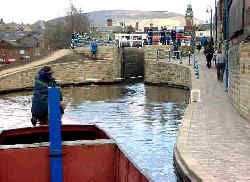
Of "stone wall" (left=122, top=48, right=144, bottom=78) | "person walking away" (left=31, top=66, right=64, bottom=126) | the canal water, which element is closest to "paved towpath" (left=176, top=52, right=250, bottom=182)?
the canal water

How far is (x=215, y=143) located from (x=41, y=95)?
359 cm

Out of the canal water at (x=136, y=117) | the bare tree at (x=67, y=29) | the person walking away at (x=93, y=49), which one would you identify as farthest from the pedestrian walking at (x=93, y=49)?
the bare tree at (x=67, y=29)

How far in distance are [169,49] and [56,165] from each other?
2991 centimetres

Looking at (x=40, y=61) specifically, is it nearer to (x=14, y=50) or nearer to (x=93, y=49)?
(x=93, y=49)

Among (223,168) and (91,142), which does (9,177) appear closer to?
(91,142)

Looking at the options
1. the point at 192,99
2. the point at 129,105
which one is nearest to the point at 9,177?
the point at 192,99

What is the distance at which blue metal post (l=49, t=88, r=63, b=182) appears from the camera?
5824mm

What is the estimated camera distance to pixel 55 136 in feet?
19.4

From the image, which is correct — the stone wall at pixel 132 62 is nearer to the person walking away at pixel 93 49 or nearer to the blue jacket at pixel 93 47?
the person walking away at pixel 93 49

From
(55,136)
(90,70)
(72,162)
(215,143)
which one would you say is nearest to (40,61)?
(90,70)

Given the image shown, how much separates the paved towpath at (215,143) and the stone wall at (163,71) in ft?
40.3

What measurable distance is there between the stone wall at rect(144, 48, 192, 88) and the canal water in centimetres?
99

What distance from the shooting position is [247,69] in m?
12.0

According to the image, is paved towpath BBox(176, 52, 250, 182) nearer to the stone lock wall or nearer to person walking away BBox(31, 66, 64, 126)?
person walking away BBox(31, 66, 64, 126)
